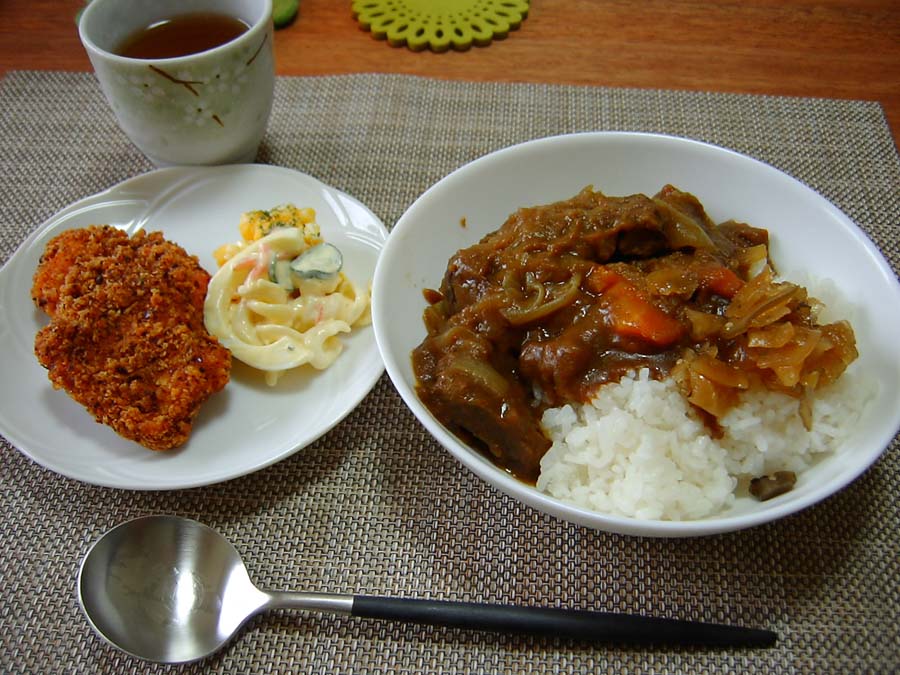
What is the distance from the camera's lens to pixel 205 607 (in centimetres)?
192

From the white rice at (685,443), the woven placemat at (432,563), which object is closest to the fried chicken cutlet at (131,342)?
the woven placemat at (432,563)

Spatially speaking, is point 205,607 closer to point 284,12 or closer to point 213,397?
point 213,397

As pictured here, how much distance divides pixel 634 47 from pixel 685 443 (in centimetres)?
287

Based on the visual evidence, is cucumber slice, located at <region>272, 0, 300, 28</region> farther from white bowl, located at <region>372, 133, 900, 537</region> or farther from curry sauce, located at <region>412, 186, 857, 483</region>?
curry sauce, located at <region>412, 186, 857, 483</region>

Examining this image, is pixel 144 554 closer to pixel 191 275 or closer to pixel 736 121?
pixel 191 275

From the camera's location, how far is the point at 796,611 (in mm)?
1924

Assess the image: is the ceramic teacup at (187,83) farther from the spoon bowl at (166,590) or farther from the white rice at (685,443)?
the white rice at (685,443)

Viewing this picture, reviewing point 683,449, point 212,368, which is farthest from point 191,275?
point 683,449

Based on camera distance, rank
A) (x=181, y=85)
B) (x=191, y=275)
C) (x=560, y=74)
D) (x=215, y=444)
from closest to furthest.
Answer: (x=215, y=444)
(x=191, y=275)
(x=181, y=85)
(x=560, y=74)

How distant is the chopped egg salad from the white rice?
0.97m

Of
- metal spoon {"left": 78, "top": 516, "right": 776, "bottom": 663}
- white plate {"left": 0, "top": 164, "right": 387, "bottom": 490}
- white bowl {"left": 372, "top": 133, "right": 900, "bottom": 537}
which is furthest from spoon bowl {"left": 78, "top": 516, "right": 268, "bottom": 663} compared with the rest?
white bowl {"left": 372, "top": 133, "right": 900, "bottom": 537}

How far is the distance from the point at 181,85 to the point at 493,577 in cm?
220

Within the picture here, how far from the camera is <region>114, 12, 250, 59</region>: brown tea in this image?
295cm

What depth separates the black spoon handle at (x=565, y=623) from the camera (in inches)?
71.7
